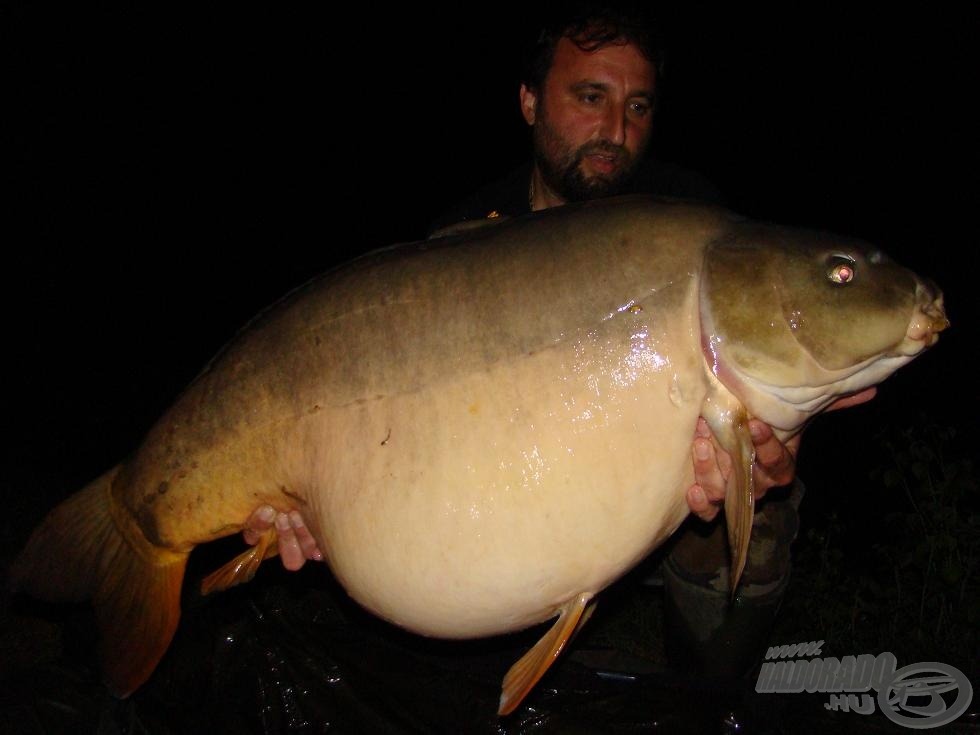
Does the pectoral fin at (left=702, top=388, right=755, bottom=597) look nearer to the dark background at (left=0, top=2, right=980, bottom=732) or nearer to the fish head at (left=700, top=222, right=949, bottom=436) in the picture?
the fish head at (left=700, top=222, right=949, bottom=436)

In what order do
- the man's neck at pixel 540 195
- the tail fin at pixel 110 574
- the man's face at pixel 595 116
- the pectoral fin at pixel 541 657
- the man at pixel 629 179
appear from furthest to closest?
the man's neck at pixel 540 195 → the man's face at pixel 595 116 → the man at pixel 629 179 → the tail fin at pixel 110 574 → the pectoral fin at pixel 541 657

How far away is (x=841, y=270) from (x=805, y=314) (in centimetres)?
10

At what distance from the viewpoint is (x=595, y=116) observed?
7.39 ft

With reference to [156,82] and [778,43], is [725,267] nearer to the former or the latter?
[156,82]

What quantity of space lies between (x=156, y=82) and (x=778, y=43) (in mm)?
13060

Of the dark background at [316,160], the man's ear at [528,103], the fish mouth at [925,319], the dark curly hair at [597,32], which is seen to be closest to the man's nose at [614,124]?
the dark curly hair at [597,32]

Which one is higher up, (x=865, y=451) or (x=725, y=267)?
(x=725, y=267)

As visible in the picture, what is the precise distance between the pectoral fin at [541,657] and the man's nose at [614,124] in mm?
1536

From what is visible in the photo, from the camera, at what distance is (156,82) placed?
12516 millimetres

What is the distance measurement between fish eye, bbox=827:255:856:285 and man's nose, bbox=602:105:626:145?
1227 mm

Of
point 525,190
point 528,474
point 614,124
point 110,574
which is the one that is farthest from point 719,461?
point 525,190

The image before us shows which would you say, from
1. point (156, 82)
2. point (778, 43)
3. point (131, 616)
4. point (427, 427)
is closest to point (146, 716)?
point (131, 616)

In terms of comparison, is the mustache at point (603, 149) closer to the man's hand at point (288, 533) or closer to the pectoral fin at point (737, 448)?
the pectoral fin at point (737, 448)

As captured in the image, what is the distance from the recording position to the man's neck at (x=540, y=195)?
8.05ft
